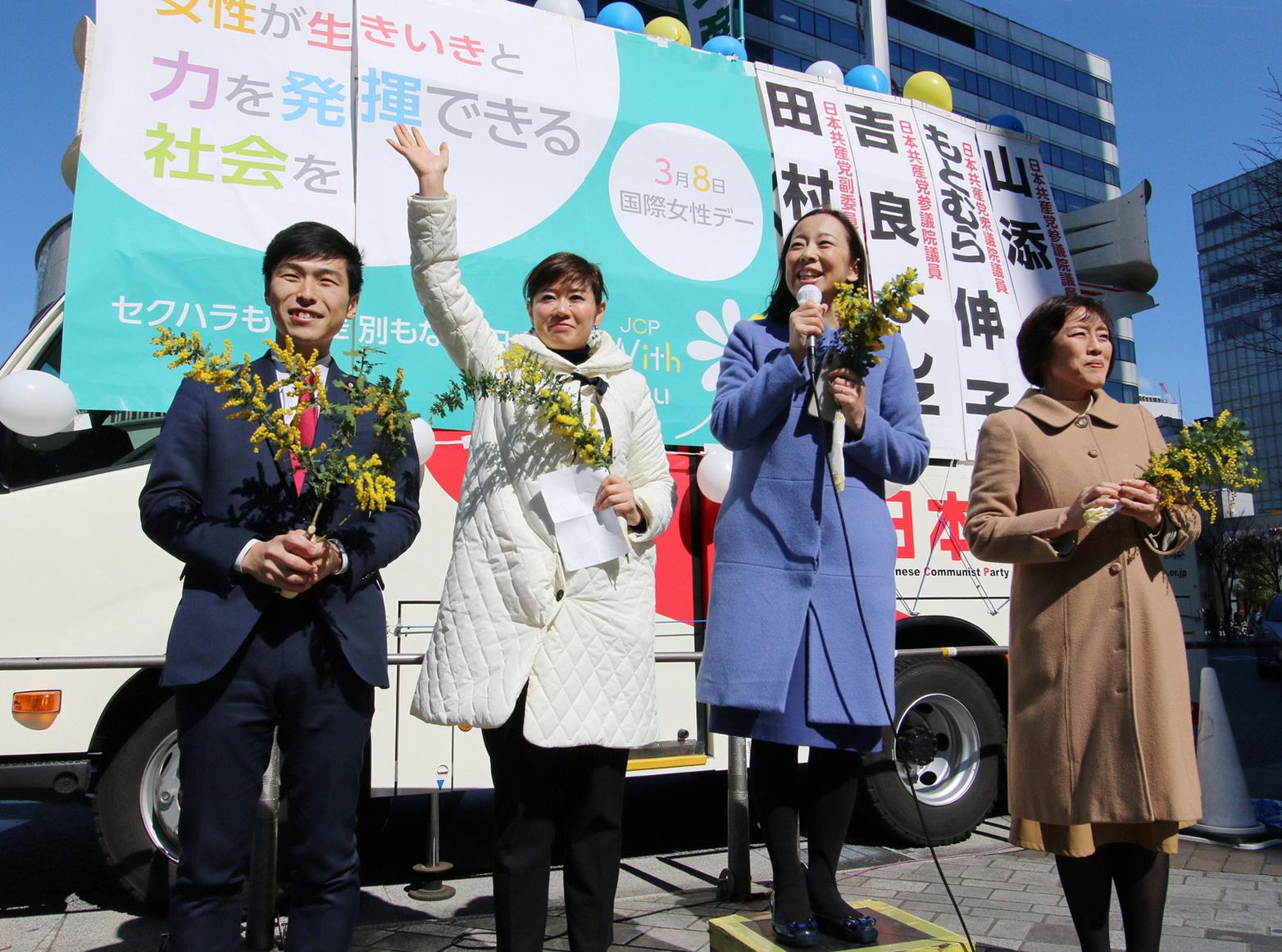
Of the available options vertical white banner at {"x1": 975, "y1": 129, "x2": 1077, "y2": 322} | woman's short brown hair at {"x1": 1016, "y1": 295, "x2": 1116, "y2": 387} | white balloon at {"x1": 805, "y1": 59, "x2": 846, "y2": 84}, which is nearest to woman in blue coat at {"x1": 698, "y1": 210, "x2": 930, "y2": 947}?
woman's short brown hair at {"x1": 1016, "y1": 295, "x2": 1116, "y2": 387}

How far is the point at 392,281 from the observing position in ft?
13.4

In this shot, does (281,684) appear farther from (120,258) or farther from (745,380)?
(120,258)

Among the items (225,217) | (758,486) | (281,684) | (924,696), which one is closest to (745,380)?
(758,486)

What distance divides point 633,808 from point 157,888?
295 centimetres

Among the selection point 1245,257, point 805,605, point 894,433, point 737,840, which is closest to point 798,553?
point 805,605

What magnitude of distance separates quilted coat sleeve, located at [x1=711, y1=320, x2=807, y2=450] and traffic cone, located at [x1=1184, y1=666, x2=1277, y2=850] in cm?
365

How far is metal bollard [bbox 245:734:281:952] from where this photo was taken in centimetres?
Answer: 307

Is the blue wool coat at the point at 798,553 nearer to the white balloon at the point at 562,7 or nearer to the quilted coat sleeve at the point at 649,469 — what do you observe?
the quilted coat sleeve at the point at 649,469

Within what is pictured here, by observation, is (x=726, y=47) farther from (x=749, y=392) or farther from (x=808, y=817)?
(x=808, y=817)

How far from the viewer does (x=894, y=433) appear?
8.25ft

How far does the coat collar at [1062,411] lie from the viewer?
8.95 feet

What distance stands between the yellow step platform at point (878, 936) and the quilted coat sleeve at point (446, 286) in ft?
5.20

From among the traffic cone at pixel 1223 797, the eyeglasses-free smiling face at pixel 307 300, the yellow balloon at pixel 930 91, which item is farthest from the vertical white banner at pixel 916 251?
the eyeglasses-free smiling face at pixel 307 300

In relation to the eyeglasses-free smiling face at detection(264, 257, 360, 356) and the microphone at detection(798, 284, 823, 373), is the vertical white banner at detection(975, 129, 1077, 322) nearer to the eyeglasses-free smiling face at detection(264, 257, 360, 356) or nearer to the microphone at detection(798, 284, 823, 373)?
the microphone at detection(798, 284, 823, 373)
